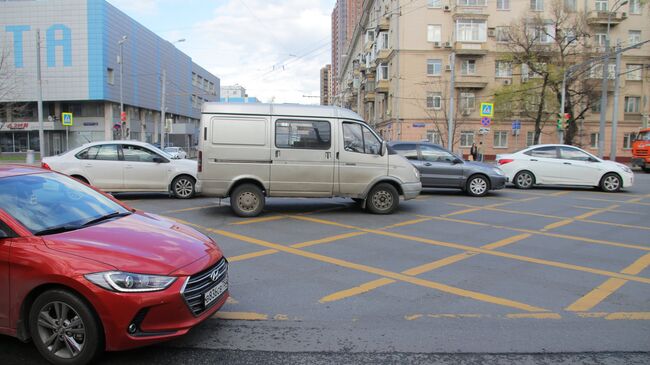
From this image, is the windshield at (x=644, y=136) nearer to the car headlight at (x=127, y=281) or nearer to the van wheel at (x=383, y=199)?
the van wheel at (x=383, y=199)

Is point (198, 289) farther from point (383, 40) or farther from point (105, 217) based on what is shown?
point (383, 40)

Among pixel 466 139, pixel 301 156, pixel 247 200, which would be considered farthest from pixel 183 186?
pixel 466 139

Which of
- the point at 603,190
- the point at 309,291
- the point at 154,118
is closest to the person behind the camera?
the point at 309,291

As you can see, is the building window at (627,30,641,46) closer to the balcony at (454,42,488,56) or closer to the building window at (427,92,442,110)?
the balcony at (454,42,488,56)

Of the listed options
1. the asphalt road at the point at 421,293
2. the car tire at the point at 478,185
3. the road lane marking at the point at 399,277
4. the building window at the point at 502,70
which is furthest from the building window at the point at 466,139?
the road lane marking at the point at 399,277

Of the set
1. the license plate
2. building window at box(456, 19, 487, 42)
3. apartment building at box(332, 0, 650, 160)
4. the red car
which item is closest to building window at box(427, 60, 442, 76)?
apartment building at box(332, 0, 650, 160)

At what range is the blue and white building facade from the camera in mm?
50688

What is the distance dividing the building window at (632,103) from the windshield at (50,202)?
51.8 metres

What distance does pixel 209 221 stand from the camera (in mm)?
9641

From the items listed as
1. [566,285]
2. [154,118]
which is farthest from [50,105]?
[566,285]

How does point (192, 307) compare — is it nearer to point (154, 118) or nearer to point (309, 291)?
point (309, 291)

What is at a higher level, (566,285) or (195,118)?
(195,118)

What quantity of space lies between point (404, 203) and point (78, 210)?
9118mm

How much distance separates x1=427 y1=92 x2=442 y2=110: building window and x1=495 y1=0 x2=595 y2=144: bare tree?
17.4 ft
